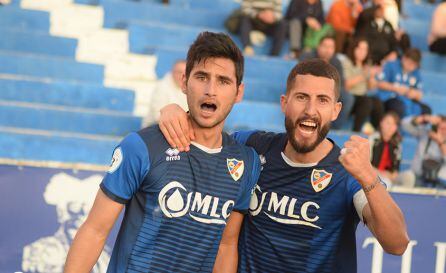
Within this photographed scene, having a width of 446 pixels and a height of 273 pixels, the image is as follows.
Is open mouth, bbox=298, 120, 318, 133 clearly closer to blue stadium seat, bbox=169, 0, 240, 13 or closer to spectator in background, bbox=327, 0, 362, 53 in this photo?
spectator in background, bbox=327, 0, 362, 53

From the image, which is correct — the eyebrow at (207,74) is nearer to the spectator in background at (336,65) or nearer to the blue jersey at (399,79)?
the spectator in background at (336,65)

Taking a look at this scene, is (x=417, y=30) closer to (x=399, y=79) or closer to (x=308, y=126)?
(x=399, y=79)

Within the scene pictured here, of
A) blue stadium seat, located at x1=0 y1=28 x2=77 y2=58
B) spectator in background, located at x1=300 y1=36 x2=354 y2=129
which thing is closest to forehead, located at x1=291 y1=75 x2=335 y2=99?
spectator in background, located at x1=300 y1=36 x2=354 y2=129

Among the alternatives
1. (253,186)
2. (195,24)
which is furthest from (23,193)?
(195,24)

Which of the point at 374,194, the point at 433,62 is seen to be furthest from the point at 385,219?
the point at 433,62

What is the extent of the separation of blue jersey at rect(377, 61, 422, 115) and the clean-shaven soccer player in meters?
7.12

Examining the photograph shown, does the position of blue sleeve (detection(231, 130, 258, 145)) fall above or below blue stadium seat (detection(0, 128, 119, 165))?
above

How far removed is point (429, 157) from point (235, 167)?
19.1 ft

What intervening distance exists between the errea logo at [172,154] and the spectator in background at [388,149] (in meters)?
5.34

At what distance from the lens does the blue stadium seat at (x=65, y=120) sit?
974 cm

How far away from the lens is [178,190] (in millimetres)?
3879

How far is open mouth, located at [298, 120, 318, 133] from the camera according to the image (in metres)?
4.08

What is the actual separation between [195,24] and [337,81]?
25.2 feet

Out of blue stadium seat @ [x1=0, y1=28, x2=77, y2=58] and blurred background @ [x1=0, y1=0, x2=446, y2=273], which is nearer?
blurred background @ [x1=0, y1=0, x2=446, y2=273]
